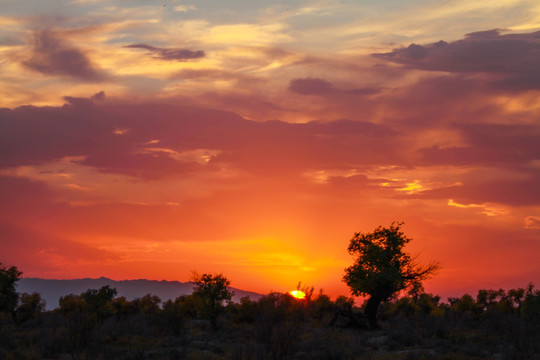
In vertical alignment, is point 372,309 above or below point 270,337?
above

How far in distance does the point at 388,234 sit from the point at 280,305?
78.8 feet

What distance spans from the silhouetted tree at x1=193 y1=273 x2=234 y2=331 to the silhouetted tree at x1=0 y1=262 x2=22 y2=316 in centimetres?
2127

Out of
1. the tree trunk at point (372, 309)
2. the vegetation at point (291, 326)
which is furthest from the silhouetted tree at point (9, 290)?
the tree trunk at point (372, 309)

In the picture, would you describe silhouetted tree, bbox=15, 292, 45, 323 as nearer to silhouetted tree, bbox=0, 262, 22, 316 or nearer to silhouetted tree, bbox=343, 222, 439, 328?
silhouetted tree, bbox=0, 262, 22, 316

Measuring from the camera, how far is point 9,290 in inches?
2665

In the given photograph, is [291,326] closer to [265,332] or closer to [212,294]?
[265,332]

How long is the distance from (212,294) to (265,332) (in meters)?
31.9

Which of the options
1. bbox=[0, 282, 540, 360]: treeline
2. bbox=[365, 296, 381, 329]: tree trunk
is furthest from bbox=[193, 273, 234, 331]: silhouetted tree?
bbox=[365, 296, 381, 329]: tree trunk

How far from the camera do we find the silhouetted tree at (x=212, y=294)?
5769 centimetres

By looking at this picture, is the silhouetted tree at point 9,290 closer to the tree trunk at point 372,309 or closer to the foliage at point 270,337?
the foliage at point 270,337

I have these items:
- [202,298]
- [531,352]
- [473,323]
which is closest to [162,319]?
[202,298]

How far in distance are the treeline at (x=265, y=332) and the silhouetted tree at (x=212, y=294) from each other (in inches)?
3.9

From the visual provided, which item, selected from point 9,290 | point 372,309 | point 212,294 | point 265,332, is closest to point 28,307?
point 9,290

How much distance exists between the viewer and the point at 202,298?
5900 centimetres
